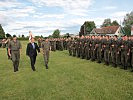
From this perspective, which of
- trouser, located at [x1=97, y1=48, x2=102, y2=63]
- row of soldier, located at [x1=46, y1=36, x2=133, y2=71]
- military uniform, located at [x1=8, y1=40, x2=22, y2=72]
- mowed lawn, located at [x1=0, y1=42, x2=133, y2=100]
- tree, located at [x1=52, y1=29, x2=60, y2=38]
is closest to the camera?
mowed lawn, located at [x1=0, y1=42, x2=133, y2=100]

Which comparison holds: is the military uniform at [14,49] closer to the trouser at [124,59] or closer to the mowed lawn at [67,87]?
the mowed lawn at [67,87]

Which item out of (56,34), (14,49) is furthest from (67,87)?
(56,34)

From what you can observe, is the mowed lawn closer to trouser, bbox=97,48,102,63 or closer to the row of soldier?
the row of soldier

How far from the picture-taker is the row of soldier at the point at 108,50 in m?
15.6

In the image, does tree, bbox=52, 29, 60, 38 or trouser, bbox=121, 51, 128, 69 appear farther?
tree, bbox=52, 29, 60, 38

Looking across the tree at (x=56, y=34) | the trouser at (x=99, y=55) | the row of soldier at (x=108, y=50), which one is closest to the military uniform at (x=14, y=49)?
the row of soldier at (x=108, y=50)

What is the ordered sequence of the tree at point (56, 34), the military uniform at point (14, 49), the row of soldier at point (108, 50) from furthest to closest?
the tree at point (56, 34) → the military uniform at point (14, 49) → the row of soldier at point (108, 50)

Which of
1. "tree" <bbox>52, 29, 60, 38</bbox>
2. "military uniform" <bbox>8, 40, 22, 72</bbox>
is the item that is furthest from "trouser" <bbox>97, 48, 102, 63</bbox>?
"tree" <bbox>52, 29, 60, 38</bbox>

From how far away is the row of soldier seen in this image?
15570 mm

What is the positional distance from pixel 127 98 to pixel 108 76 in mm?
4282

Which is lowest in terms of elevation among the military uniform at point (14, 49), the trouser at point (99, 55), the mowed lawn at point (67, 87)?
the mowed lawn at point (67, 87)

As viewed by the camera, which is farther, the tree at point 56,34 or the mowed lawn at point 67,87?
the tree at point 56,34

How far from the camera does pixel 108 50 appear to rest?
58.9 ft

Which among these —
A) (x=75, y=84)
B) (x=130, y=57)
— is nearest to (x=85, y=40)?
(x=130, y=57)
